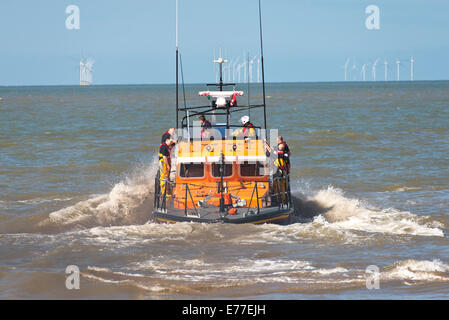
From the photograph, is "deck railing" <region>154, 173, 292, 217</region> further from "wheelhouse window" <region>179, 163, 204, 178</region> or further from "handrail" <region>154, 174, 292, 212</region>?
"wheelhouse window" <region>179, 163, 204, 178</region>

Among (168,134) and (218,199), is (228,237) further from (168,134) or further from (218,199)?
(168,134)

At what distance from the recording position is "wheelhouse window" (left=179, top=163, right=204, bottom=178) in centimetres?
1411

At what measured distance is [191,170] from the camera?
14164mm

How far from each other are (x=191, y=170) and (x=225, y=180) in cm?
78

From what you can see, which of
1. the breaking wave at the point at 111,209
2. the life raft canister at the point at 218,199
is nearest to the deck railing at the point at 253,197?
the life raft canister at the point at 218,199

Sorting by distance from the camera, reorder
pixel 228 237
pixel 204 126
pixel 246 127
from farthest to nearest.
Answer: pixel 204 126 < pixel 246 127 < pixel 228 237

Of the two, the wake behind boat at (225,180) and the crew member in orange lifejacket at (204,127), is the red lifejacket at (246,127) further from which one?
the crew member in orange lifejacket at (204,127)

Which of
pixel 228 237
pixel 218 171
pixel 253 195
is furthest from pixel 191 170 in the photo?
pixel 228 237

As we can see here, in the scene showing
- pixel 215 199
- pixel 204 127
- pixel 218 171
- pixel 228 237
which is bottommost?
pixel 228 237

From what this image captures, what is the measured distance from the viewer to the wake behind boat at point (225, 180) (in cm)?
1312

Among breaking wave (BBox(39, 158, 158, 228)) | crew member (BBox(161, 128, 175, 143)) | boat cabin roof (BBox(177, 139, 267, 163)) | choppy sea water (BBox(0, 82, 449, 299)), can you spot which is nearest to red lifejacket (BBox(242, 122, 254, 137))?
boat cabin roof (BBox(177, 139, 267, 163))
